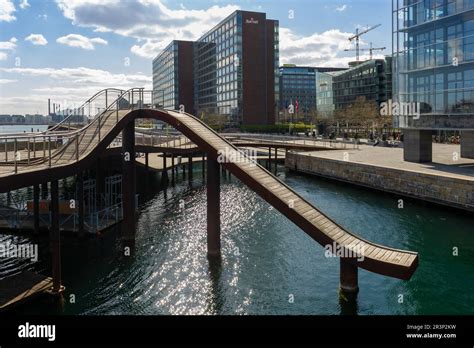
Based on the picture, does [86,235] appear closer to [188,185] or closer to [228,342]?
[228,342]

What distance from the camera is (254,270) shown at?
18797mm

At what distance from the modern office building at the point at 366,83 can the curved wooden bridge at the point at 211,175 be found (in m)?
107

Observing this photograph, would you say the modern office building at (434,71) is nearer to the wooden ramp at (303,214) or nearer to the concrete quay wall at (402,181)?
the concrete quay wall at (402,181)

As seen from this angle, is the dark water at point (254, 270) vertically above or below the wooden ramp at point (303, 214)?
below

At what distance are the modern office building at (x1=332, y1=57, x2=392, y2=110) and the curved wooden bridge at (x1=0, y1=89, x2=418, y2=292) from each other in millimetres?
106966

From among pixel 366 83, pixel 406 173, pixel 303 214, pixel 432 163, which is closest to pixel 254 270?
pixel 303 214

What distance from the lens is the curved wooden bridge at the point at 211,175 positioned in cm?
1473

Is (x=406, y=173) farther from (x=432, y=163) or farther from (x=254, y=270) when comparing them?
(x=254, y=270)

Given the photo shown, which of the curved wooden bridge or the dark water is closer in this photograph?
the curved wooden bridge

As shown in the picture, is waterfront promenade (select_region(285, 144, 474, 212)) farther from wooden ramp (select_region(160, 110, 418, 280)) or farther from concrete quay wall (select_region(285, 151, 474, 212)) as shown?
wooden ramp (select_region(160, 110, 418, 280))

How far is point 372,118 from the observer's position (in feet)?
265

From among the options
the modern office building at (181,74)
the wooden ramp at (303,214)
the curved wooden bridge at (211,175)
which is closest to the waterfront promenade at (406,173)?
the wooden ramp at (303,214)

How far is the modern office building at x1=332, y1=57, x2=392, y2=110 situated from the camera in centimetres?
12425

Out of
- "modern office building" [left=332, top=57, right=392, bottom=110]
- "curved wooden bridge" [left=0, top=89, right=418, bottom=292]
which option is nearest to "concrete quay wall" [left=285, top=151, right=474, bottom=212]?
"curved wooden bridge" [left=0, top=89, right=418, bottom=292]
